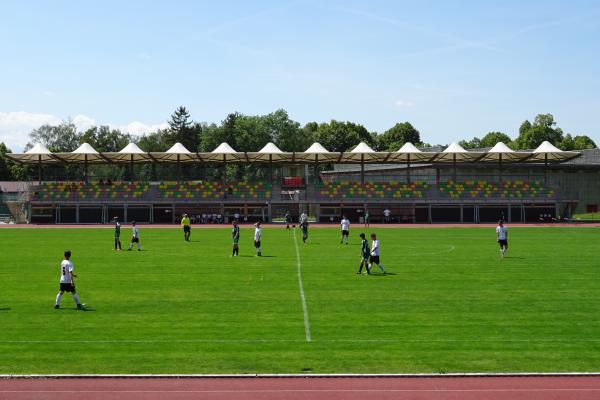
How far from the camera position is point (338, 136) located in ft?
448

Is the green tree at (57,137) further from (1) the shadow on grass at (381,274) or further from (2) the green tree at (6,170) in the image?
(1) the shadow on grass at (381,274)

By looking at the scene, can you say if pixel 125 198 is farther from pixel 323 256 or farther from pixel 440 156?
pixel 323 256

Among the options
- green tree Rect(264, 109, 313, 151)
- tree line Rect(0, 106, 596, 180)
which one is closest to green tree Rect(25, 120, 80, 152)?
tree line Rect(0, 106, 596, 180)

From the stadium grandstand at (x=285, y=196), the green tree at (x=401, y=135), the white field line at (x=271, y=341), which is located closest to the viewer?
the white field line at (x=271, y=341)

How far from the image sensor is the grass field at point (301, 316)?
1320 centimetres

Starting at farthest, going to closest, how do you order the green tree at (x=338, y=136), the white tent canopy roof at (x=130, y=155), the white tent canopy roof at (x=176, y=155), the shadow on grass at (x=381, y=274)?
the green tree at (x=338, y=136) → the white tent canopy roof at (x=176, y=155) → the white tent canopy roof at (x=130, y=155) → the shadow on grass at (x=381, y=274)

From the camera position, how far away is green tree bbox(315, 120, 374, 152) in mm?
135625

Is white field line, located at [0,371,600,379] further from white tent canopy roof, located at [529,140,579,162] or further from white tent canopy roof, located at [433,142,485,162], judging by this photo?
white tent canopy roof, located at [529,140,579,162]

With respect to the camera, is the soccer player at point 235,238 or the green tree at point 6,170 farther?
the green tree at point 6,170

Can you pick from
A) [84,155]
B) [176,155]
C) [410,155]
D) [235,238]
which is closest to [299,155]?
[410,155]

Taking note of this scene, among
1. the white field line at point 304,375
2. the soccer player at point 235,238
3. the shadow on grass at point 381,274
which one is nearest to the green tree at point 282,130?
the soccer player at point 235,238
